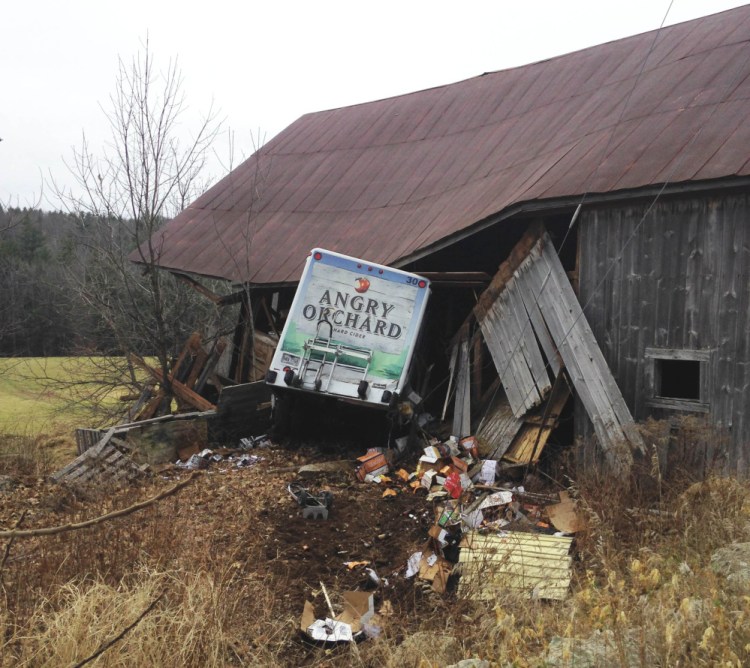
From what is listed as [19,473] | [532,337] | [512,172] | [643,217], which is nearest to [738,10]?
[512,172]

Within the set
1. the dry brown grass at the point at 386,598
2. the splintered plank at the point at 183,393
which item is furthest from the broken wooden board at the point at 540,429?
the splintered plank at the point at 183,393

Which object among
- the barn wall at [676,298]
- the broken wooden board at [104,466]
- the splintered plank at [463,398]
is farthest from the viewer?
the splintered plank at [463,398]

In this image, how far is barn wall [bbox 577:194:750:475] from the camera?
870 centimetres

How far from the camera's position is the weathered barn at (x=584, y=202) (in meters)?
8.87

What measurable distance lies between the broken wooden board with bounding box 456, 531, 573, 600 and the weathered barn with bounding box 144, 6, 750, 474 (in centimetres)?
262

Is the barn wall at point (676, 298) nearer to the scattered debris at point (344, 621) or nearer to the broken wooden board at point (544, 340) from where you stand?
the broken wooden board at point (544, 340)

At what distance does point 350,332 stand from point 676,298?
4.35 meters

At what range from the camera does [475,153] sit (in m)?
14.2

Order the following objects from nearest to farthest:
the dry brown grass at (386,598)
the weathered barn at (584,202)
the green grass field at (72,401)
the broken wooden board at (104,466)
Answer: the dry brown grass at (386,598)
the weathered barn at (584,202)
the broken wooden board at (104,466)
the green grass field at (72,401)

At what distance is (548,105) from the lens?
1379 cm

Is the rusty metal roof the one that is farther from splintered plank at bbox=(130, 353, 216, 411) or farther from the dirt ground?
the dirt ground

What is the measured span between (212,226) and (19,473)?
7.74 m

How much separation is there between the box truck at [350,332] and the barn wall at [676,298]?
8.46 feet

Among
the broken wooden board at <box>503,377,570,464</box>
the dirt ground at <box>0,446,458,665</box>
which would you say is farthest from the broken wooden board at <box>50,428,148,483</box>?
the broken wooden board at <box>503,377,570,464</box>
